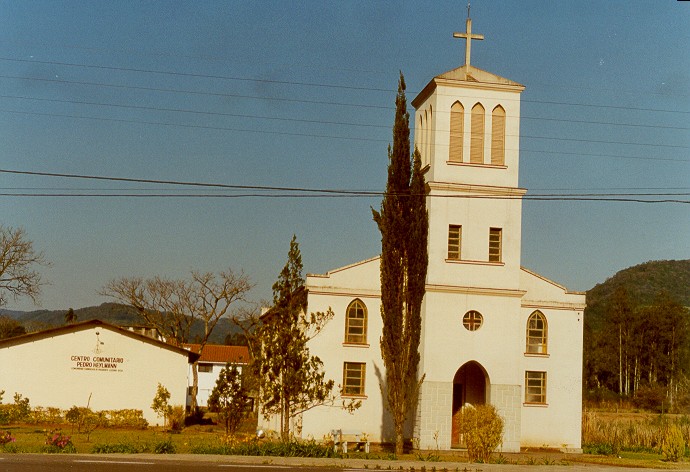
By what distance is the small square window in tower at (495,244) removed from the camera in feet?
103

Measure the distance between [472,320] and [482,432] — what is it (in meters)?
7.94

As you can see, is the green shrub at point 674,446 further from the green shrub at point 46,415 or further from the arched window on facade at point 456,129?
the green shrub at point 46,415

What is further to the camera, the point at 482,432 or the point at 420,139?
the point at 420,139

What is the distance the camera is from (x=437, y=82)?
1241 inches

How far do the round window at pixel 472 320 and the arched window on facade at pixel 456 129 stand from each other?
6.12 meters

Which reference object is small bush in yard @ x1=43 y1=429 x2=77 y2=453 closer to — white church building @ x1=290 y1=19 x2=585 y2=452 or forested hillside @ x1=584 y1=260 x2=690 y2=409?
white church building @ x1=290 y1=19 x2=585 y2=452

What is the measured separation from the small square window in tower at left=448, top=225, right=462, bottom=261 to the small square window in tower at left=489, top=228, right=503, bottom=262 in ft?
4.28

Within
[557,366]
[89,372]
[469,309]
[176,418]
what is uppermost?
[469,309]

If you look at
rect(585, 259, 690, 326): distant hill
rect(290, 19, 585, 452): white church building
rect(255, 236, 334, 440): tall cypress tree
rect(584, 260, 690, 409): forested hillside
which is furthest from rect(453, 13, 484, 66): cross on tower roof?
rect(585, 259, 690, 326): distant hill

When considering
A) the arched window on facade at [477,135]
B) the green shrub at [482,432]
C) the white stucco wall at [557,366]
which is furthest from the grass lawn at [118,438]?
the arched window on facade at [477,135]

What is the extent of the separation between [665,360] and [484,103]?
55.3 metres

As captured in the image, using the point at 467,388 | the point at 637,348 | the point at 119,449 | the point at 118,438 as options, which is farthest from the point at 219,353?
the point at 119,449

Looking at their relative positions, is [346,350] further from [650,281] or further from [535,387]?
[650,281]

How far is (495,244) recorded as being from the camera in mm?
31562
